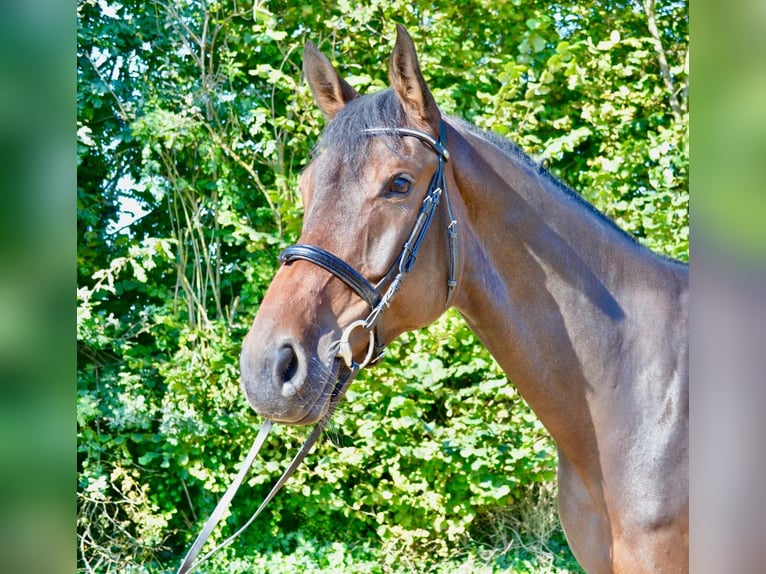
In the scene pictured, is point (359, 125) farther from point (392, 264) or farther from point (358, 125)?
point (392, 264)

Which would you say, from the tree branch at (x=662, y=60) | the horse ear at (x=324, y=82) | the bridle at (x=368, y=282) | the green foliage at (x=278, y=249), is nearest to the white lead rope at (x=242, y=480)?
the bridle at (x=368, y=282)

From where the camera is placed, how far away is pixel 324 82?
2.23 m

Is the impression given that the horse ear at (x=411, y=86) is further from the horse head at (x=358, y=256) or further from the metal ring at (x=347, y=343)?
the metal ring at (x=347, y=343)

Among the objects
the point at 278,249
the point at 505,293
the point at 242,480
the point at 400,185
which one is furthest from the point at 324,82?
the point at 278,249

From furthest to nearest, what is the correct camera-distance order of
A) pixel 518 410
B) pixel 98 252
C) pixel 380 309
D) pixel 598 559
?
pixel 98 252 → pixel 518 410 → pixel 598 559 → pixel 380 309

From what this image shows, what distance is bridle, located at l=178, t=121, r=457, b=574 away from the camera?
178cm

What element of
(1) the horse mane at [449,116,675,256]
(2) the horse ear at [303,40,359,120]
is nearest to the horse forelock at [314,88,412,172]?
(2) the horse ear at [303,40,359,120]

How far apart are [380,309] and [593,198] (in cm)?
354

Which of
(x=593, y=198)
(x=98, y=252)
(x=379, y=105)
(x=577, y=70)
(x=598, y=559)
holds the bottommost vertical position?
(x=598, y=559)

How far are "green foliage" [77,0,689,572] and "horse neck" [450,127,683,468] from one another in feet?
8.90

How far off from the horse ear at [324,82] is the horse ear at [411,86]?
0.81 feet
